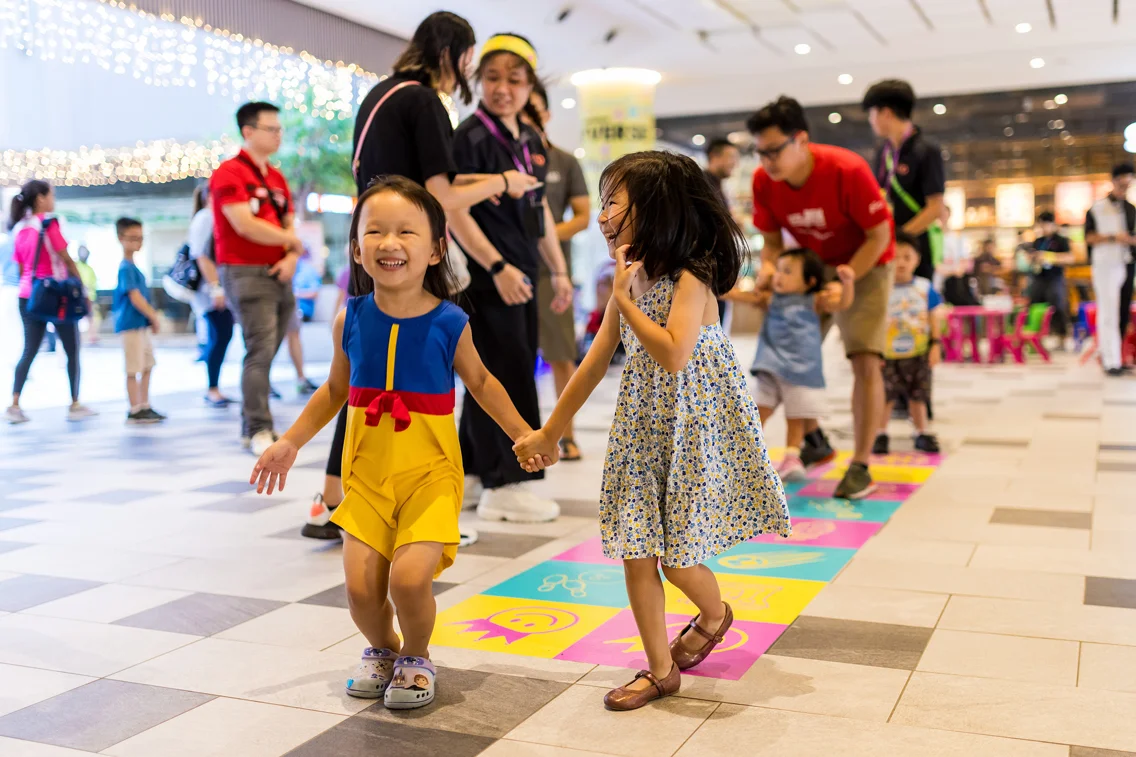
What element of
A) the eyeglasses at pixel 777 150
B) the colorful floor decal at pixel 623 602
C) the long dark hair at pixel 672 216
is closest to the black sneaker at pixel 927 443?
the colorful floor decal at pixel 623 602

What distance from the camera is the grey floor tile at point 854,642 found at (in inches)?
91.6

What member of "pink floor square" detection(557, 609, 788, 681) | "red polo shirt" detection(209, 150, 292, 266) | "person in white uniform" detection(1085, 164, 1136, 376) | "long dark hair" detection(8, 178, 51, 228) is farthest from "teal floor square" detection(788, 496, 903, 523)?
"person in white uniform" detection(1085, 164, 1136, 376)

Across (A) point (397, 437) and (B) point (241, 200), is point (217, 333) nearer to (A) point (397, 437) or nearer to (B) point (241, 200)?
(B) point (241, 200)

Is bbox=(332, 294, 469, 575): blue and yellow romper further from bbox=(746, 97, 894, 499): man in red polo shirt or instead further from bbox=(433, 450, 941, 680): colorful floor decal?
bbox=(746, 97, 894, 499): man in red polo shirt

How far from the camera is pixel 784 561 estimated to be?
3.19 meters

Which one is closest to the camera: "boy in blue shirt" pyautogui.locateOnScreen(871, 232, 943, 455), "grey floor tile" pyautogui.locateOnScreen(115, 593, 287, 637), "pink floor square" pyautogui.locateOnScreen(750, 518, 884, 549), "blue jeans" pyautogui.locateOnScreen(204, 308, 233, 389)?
"grey floor tile" pyautogui.locateOnScreen(115, 593, 287, 637)

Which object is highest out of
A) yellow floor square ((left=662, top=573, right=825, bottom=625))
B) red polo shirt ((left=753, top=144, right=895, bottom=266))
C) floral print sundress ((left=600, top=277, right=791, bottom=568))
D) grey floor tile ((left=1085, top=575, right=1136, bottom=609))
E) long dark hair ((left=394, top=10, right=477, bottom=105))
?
long dark hair ((left=394, top=10, right=477, bottom=105))

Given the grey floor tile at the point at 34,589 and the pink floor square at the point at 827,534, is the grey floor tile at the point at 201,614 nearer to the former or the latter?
the grey floor tile at the point at 34,589

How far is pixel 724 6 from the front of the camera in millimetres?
10844

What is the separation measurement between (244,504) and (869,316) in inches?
94.9

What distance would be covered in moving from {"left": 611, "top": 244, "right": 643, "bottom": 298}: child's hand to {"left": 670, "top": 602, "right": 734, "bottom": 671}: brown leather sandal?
731mm

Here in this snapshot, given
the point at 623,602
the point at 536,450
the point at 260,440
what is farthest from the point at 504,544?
the point at 260,440

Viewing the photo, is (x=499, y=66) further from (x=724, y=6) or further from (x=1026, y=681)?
(x=724, y=6)

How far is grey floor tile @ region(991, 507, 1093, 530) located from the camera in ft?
12.0
